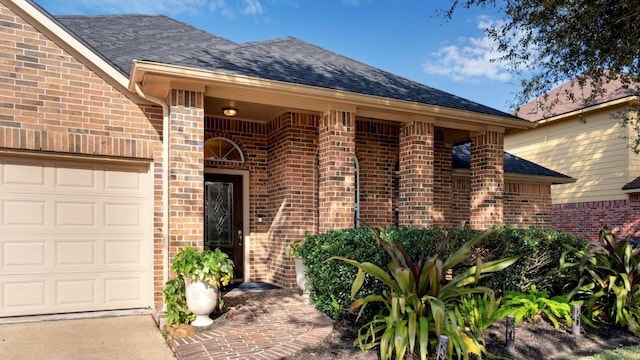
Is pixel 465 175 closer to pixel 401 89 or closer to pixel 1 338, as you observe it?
pixel 401 89

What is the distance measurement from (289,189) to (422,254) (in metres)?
3.09

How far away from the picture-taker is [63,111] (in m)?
5.89

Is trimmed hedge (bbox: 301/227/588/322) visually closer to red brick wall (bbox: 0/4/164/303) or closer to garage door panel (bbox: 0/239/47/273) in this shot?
red brick wall (bbox: 0/4/164/303)

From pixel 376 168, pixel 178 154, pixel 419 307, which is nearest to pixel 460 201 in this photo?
pixel 376 168

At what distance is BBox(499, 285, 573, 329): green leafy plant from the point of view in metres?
5.56

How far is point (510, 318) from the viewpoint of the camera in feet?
16.1

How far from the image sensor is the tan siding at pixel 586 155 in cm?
1320

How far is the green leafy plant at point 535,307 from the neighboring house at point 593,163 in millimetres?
7433

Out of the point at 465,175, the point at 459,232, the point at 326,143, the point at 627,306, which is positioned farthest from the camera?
the point at 465,175

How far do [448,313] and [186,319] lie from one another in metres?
2.90

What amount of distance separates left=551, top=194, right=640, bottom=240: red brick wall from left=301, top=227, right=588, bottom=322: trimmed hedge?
25.1 ft

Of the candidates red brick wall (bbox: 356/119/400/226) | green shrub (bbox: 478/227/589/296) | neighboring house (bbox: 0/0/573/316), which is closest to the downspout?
neighboring house (bbox: 0/0/573/316)

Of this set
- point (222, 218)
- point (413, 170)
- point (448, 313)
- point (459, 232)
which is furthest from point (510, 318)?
point (222, 218)

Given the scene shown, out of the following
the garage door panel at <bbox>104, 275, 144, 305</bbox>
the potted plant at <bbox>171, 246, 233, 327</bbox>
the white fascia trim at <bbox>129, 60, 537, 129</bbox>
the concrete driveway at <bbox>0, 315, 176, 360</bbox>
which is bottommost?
the concrete driveway at <bbox>0, 315, 176, 360</bbox>
